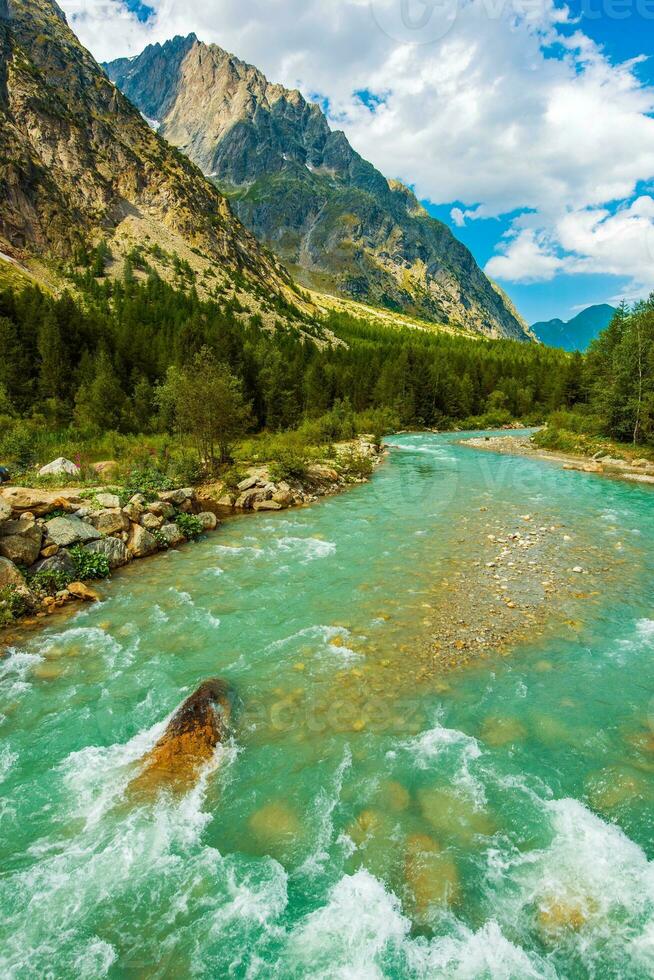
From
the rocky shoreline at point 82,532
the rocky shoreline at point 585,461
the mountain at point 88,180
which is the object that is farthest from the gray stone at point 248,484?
the mountain at point 88,180

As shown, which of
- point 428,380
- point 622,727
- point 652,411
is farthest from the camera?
point 428,380

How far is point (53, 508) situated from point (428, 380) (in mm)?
76824

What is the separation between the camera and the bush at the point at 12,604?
12.6 metres

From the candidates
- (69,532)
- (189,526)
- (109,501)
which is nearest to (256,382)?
(189,526)

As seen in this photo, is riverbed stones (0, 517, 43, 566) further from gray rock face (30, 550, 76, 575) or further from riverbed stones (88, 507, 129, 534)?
riverbed stones (88, 507, 129, 534)

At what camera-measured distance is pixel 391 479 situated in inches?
1388

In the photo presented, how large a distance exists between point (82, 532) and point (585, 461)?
4272cm

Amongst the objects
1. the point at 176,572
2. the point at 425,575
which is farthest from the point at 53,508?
the point at 425,575

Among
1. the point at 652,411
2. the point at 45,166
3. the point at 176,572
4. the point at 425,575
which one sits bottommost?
the point at 176,572

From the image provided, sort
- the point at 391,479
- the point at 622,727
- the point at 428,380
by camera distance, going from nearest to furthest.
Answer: the point at 622,727 → the point at 391,479 → the point at 428,380

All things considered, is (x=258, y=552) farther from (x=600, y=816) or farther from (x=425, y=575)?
(x=600, y=816)

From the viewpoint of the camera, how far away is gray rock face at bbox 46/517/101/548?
16.2 meters

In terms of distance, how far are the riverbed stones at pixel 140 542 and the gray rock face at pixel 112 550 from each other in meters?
0.40

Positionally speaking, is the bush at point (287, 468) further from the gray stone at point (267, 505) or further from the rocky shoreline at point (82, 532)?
the gray stone at point (267, 505)
